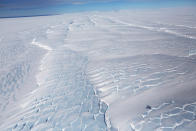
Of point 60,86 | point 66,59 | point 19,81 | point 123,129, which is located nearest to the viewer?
point 123,129

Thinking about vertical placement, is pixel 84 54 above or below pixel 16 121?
above

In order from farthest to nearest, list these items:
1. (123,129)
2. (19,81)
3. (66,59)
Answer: (66,59) < (19,81) < (123,129)

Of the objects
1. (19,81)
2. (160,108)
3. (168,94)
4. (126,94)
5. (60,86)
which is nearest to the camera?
(160,108)

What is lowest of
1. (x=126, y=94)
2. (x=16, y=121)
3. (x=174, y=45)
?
(x=16, y=121)

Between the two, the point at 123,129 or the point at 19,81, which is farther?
the point at 19,81

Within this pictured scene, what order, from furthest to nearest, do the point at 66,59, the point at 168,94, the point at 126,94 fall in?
1. the point at 66,59
2. the point at 126,94
3. the point at 168,94

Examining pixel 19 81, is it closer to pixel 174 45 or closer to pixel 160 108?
pixel 160 108

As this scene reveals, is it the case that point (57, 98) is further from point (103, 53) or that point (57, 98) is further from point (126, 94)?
point (103, 53)

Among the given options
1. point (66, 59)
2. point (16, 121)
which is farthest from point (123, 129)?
point (66, 59)

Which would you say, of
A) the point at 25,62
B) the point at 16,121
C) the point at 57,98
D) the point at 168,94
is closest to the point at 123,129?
the point at 168,94
